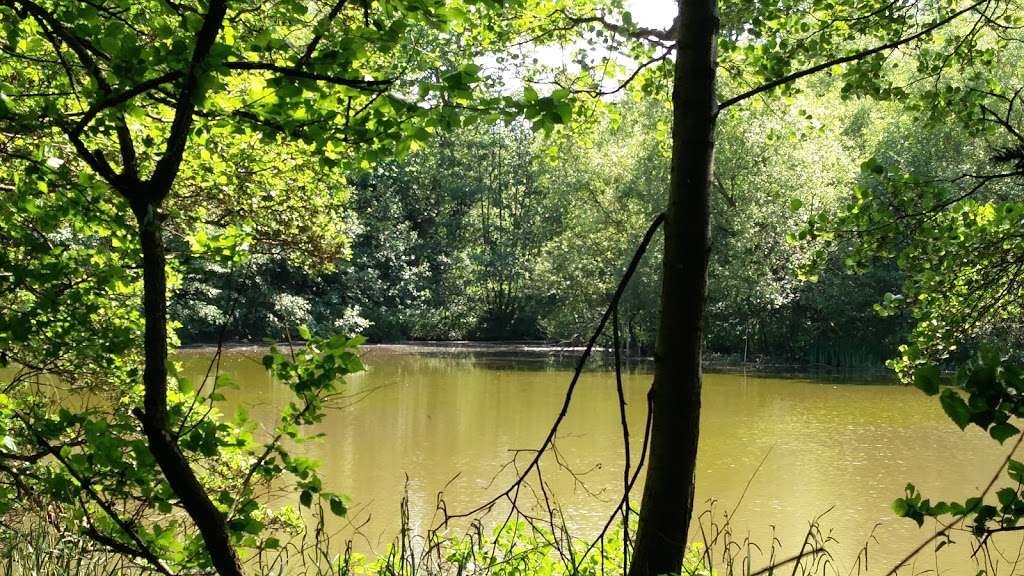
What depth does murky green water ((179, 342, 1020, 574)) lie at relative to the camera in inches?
336

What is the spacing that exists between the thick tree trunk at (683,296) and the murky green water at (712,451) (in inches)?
128

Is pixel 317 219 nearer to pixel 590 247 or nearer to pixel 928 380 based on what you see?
pixel 928 380

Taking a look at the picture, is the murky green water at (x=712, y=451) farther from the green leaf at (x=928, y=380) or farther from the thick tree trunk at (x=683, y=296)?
the green leaf at (x=928, y=380)

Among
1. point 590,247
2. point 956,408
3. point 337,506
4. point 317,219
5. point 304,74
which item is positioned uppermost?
point 590,247

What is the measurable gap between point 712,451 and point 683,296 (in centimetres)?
1027

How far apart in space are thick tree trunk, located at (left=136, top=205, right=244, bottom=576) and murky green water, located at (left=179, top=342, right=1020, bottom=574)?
3657 millimetres

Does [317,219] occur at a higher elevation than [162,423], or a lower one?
higher

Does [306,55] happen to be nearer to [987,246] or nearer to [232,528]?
[232,528]

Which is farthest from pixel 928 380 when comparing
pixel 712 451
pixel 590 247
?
pixel 590 247

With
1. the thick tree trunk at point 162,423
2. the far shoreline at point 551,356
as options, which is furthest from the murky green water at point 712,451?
the thick tree trunk at point 162,423

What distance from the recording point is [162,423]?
1838 mm

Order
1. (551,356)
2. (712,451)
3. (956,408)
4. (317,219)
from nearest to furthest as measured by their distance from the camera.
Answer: (956,408)
(317,219)
(712,451)
(551,356)

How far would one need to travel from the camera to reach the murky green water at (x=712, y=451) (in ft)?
28.0

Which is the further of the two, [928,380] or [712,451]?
[712,451]
